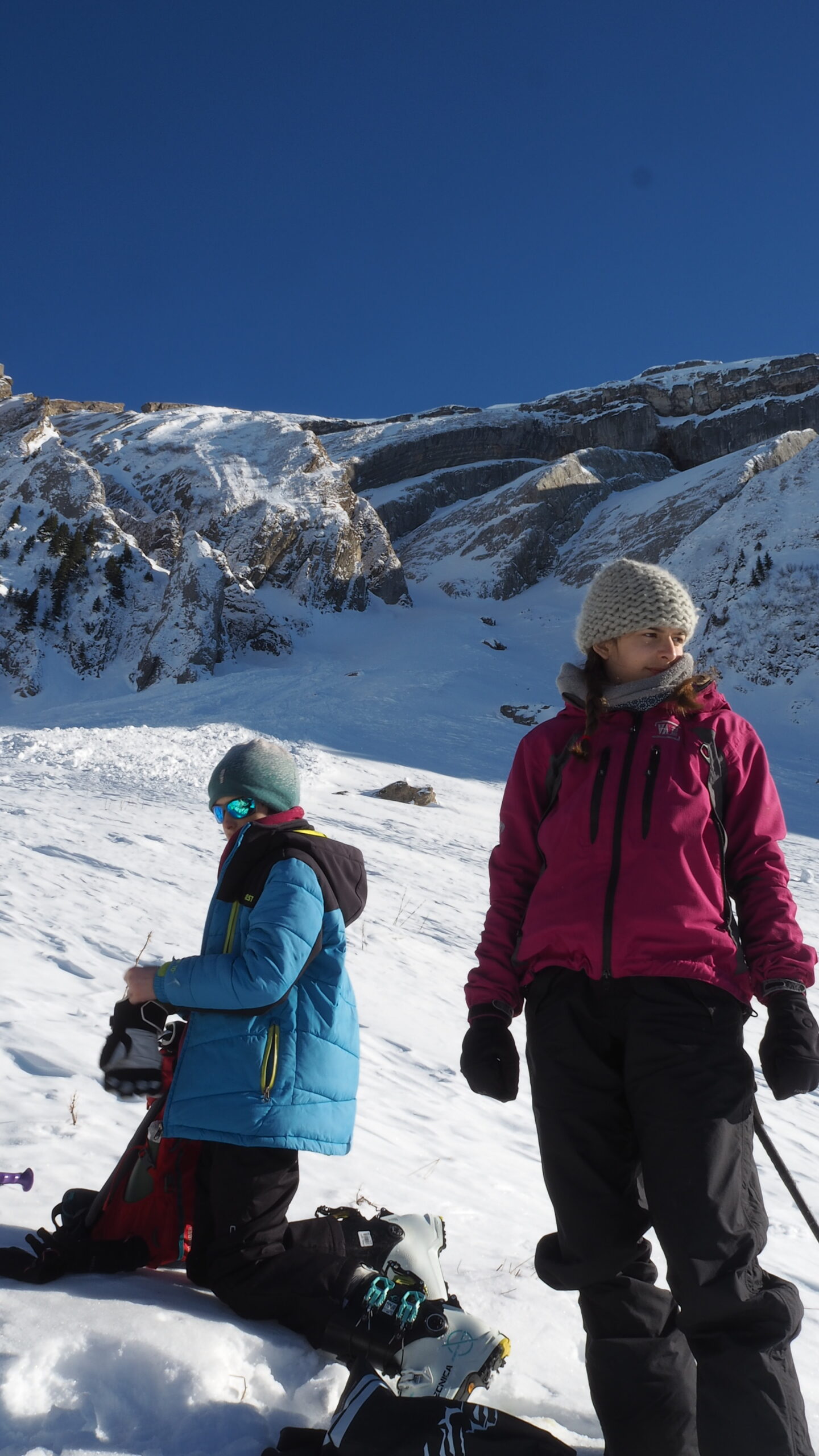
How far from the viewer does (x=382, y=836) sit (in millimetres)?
10234

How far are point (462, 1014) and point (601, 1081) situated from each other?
378 centimetres

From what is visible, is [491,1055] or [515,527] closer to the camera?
[491,1055]

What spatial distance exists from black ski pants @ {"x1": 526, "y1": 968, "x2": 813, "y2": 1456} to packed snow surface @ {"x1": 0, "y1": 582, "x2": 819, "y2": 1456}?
1.09 feet

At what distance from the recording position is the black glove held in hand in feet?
6.21

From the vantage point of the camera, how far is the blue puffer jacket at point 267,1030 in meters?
2.24

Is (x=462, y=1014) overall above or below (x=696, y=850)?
below

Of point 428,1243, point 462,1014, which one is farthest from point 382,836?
point 428,1243

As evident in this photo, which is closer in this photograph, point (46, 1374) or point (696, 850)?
point (46, 1374)

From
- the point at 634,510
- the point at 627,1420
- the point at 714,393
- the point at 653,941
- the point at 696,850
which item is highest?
the point at 714,393

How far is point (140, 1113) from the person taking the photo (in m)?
3.42

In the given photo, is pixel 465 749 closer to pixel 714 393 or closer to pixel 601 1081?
pixel 601 1081

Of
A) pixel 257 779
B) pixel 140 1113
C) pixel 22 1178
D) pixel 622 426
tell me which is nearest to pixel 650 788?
pixel 257 779

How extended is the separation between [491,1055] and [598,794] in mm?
717

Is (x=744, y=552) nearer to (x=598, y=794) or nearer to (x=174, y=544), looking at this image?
(x=174, y=544)
